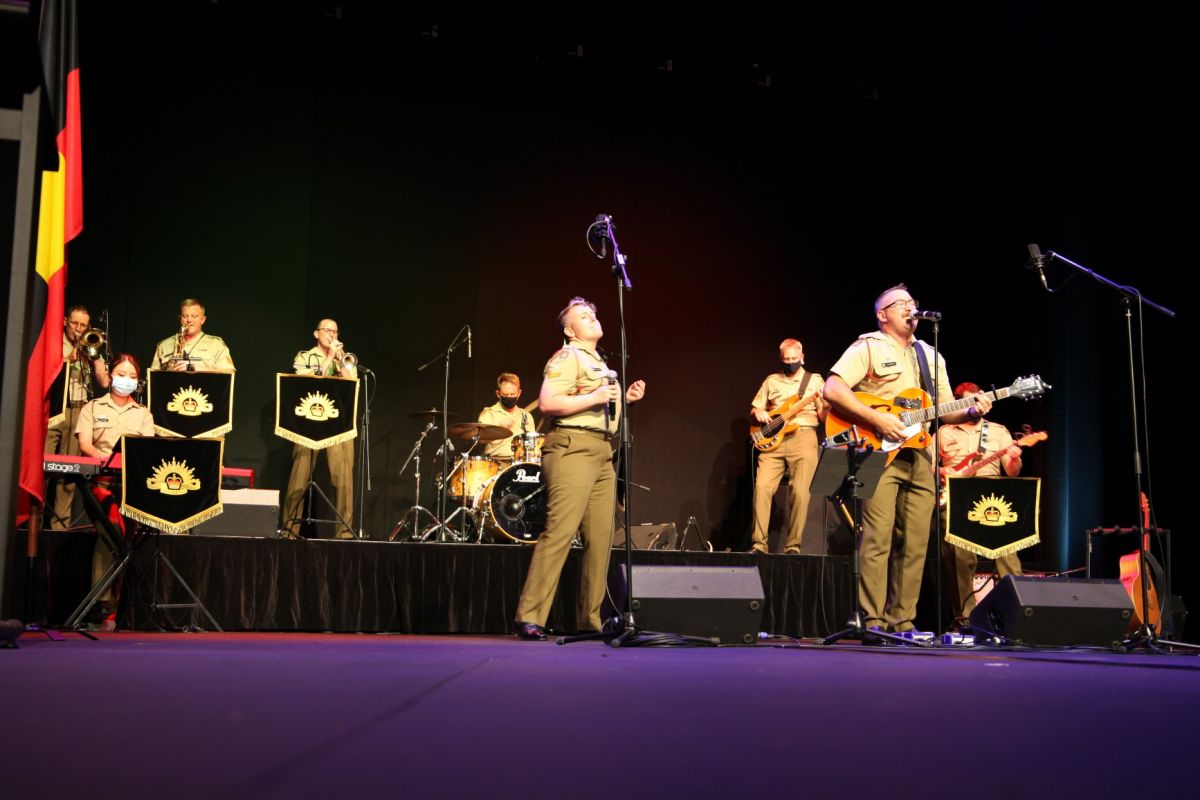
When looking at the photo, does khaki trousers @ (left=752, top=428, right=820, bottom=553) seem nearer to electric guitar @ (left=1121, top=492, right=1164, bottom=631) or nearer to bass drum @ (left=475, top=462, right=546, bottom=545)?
bass drum @ (left=475, top=462, right=546, bottom=545)

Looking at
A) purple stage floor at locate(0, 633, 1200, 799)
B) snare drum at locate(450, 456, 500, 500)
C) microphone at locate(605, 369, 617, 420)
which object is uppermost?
microphone at locate(605, 369, 617, 420)

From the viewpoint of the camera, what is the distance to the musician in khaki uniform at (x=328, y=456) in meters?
11.1

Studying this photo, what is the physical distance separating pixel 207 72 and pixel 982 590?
383 inches

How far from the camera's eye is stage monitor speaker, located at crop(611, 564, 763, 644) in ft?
19.1

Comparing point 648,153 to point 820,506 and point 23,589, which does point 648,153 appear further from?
point 23,589

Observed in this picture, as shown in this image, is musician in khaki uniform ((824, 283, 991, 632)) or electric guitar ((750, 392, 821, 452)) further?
electric guitar ((750, 392, 821, 452))

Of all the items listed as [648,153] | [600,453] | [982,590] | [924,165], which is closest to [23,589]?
[600,453]

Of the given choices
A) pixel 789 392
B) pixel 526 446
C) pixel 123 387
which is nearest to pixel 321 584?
pixel 123 387

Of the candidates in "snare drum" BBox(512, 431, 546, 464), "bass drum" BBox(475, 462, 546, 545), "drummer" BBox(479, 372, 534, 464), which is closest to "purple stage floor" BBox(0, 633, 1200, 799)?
"bass drum" BBox(475, 462, 546, 545)

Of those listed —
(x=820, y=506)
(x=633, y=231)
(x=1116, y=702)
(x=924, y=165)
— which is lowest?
(x=1116, y=702)

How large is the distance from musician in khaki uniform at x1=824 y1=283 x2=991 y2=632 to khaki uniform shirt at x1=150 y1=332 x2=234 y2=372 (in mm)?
6820

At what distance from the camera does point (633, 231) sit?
13.5 meters

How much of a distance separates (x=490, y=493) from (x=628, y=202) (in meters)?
4.79

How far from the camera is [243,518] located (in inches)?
342
